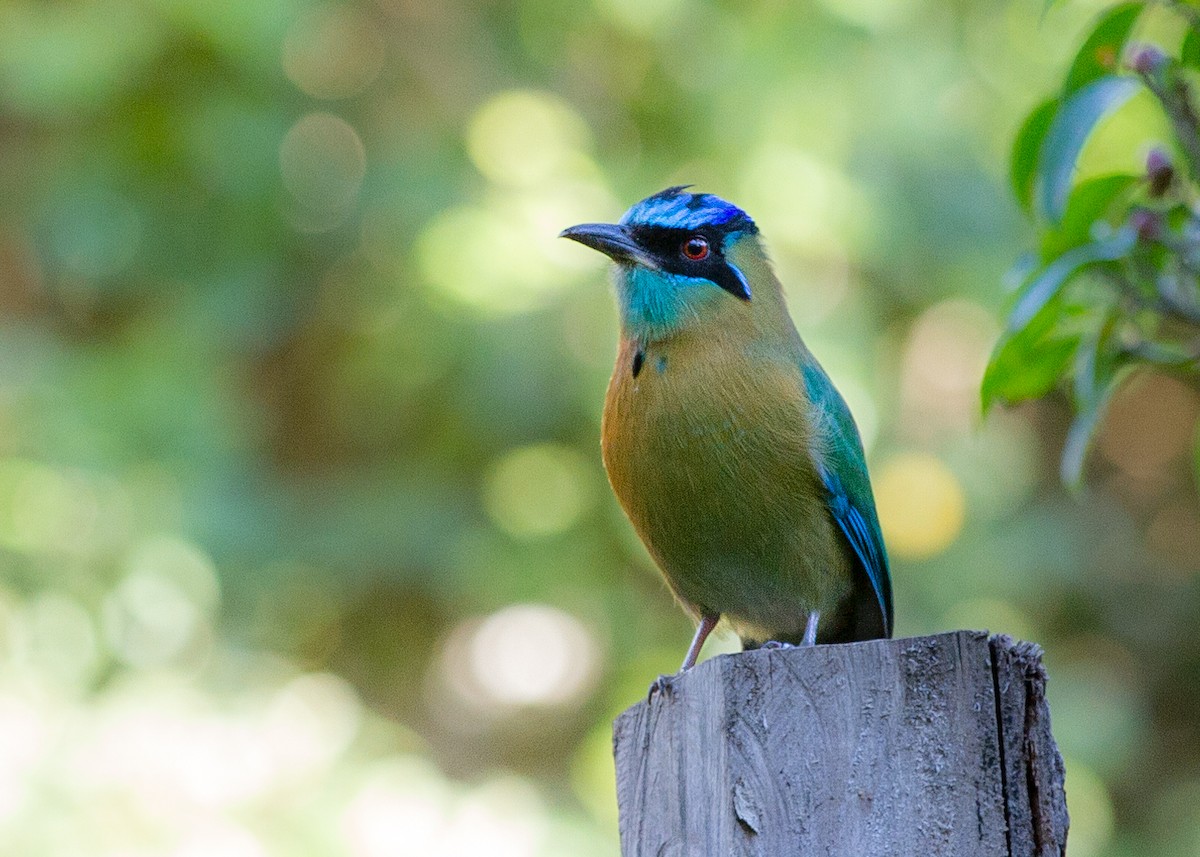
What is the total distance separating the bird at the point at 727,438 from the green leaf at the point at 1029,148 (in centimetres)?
78

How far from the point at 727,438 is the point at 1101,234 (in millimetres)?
937

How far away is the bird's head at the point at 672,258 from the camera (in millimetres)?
3662

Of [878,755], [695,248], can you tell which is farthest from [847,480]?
[878,755]

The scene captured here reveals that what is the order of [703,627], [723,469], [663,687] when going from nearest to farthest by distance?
[663,687] → [723,469] → [703,627]

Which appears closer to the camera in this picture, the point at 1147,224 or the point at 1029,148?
the point at 1147,224

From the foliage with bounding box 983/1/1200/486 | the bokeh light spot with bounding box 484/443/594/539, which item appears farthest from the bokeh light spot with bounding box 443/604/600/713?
the foliage with bounding box 983/1/1200/486

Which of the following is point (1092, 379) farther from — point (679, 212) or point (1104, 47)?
point (679, 212)

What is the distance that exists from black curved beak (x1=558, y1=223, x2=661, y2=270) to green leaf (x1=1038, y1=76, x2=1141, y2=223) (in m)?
1.12

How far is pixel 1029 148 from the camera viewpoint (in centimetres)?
301

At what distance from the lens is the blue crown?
3.73 m

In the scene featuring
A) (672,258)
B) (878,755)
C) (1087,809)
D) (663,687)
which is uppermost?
(1087,809)

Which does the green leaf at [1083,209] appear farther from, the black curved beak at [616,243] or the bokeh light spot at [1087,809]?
the bokeh light spot at [1087,809]

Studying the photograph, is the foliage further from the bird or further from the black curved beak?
the black curved beak

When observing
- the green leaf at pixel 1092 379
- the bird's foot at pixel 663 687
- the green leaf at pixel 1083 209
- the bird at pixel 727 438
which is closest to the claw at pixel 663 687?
the bird's foot at pixel 663 687
